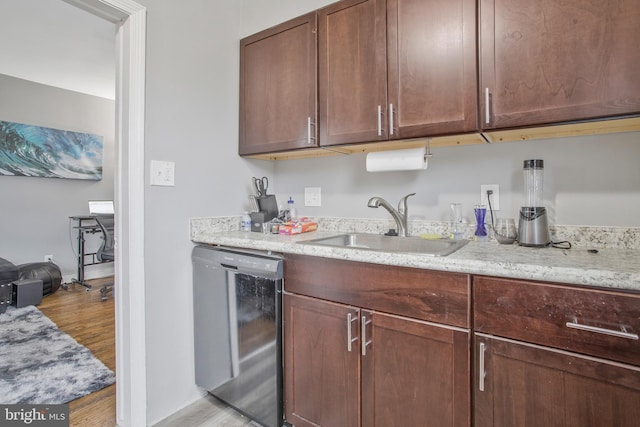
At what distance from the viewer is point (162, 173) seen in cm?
157

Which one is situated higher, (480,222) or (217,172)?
(217,172)

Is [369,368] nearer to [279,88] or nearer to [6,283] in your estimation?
[279,88]

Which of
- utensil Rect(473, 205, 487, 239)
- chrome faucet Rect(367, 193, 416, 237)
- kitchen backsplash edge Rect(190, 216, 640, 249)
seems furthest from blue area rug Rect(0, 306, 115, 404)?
utensil Rect(473, 205, 487, 239)

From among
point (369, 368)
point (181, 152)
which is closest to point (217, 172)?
point (181, 152)

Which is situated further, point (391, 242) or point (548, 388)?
point (391, 242)

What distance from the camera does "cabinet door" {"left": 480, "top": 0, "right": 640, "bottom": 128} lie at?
100 cm

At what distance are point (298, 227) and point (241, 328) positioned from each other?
0.60 metres

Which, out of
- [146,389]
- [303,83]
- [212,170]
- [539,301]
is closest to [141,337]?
[146,389]

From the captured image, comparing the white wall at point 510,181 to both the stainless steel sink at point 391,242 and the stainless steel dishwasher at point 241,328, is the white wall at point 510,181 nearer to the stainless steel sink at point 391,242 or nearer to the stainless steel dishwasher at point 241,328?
the stainless steel sink at point 391,242

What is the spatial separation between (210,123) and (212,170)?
0.26 metres

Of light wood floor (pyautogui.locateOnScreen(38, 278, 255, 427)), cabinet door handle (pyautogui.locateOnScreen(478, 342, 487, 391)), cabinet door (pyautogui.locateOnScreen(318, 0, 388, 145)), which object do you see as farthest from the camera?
light wood floor (pyautogui.locateOnScreen(38, 278, 255, 427))
